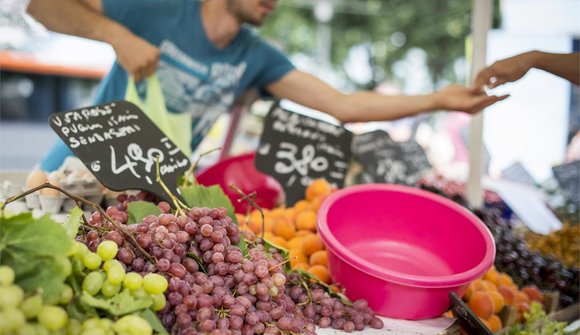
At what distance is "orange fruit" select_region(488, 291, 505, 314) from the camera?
5.20 ft

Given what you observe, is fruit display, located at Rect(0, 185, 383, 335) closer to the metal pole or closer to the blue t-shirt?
the blue t-shirt

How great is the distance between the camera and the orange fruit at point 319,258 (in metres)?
1.57

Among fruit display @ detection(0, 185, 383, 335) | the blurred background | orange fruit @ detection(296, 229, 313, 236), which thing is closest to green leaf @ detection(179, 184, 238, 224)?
fruit display @ detection(0, 185, 383, 335)

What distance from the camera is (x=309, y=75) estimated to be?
263 centimetres

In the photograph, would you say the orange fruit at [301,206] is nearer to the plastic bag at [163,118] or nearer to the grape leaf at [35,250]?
the plastic bag at [163,118]

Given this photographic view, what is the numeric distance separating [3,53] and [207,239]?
6.72 metres

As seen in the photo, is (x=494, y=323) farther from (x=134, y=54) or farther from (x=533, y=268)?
(x=134, y=54)

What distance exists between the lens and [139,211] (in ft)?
3.92

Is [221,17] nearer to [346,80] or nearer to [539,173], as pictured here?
[539,173]

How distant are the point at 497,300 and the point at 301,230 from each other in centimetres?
69

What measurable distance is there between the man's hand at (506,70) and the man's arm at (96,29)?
1304 millimetres

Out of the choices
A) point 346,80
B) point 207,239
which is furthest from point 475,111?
point 346,80

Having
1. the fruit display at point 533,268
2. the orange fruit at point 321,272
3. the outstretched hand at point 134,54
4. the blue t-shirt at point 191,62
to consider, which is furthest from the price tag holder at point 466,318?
the blue t-shirt at point 191,62

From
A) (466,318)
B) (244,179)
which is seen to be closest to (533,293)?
(466,318)
